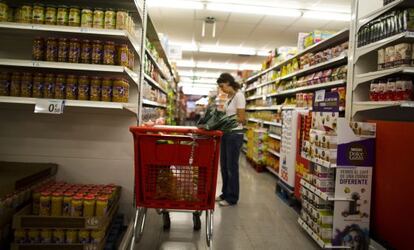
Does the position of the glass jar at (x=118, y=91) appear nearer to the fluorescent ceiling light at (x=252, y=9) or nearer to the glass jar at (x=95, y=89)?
the glass jar at (x=95, y=89)

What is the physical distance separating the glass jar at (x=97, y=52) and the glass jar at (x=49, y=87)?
0.36m

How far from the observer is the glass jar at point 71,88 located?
8.11 feet

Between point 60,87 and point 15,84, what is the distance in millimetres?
337

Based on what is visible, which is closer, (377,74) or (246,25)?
(377,74)

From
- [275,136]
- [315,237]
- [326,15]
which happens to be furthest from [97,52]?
[326,15]

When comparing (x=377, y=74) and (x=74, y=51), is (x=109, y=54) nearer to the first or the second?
(x=74, y=51)

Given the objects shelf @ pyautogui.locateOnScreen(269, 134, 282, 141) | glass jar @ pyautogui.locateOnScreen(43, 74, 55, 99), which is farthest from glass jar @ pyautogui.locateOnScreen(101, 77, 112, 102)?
shelf @ pyautogui.locateOnScreen(269, 134, 282, 141)

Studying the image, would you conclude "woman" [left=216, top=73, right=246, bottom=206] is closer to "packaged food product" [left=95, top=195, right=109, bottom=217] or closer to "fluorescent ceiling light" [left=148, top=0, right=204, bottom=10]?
"packaged food product" [left=95, top=195, right=109, bottom=217]

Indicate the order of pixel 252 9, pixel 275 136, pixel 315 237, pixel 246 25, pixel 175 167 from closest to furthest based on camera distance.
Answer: pixel 175 167 < pixel 315 237 < pixel 275 136 < pixel 252 9 < pixel 246 25

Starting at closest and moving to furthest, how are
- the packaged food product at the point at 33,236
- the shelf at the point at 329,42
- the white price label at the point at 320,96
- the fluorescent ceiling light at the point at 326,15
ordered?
1. the packaged food product at the point at 33,236
2. the white price label at the point at 320,96
3. the shelf at the point at 329,42
4. the fluorescent ceiling light at the point at 326,15

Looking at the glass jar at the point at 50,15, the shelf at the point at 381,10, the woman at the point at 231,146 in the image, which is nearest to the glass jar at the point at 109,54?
the glass jar at the point at 50,15

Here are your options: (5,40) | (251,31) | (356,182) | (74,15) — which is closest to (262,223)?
(356,182)

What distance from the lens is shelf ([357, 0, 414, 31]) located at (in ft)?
8.82

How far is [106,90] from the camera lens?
2.50 m
